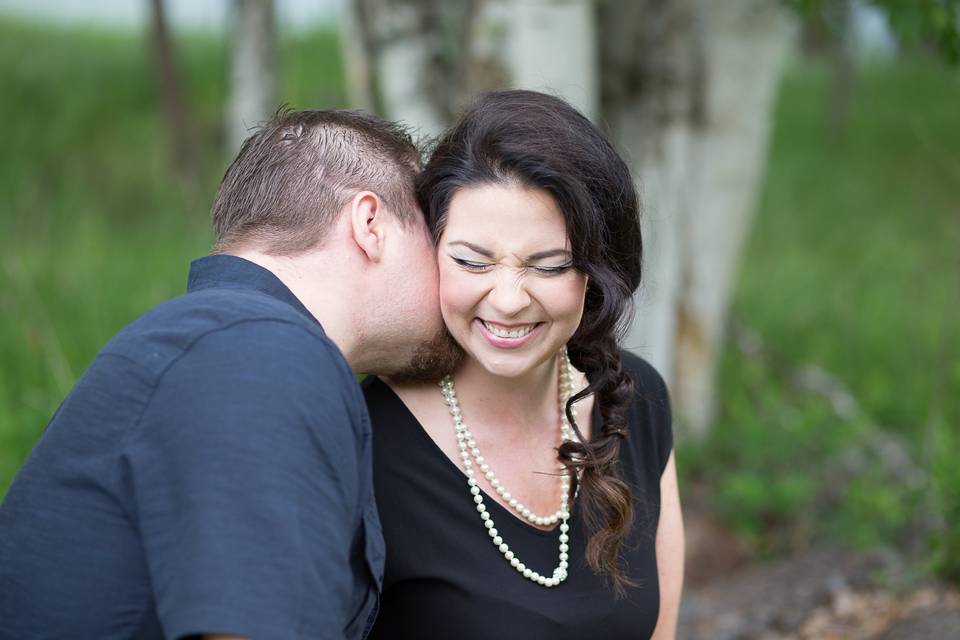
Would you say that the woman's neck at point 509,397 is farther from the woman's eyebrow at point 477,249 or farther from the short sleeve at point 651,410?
the woman's eyebrow at point 477,249

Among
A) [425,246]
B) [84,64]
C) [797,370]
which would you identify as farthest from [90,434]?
[84,64]

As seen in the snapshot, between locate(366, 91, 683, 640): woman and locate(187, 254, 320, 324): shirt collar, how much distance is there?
38cm

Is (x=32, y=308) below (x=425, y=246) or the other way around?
below

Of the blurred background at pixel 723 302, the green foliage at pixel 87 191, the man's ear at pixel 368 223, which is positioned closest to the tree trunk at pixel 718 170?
the blurred background at pixel 723 302

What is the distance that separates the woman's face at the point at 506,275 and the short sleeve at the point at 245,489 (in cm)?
61

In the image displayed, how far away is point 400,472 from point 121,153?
36.2 ft

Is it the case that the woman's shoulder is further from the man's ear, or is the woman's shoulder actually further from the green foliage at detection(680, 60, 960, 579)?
the green foliage at detection(680, 60, 960, 579)

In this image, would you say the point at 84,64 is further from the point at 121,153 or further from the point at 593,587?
the point at 593,587

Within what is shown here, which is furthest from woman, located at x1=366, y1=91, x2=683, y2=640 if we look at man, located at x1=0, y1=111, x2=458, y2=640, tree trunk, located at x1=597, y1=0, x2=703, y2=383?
tree trunk, located at x1=597, y1=0, x2=703, y2=383

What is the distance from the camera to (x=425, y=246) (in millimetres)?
2211

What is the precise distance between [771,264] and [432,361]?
25.5 ft

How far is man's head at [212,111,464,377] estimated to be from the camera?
201cm

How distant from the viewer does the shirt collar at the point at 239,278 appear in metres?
1.92

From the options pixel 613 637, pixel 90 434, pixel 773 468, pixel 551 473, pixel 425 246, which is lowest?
pixel 773 468
